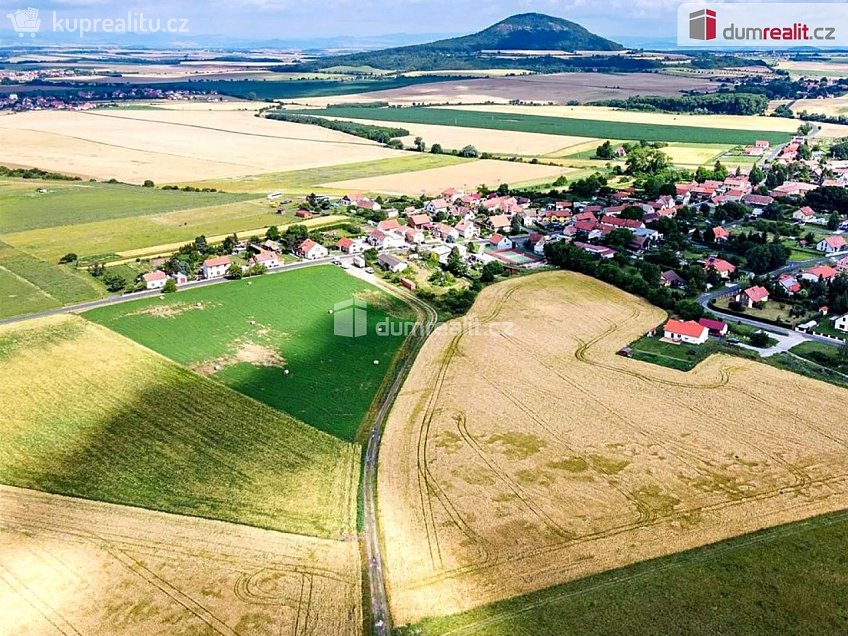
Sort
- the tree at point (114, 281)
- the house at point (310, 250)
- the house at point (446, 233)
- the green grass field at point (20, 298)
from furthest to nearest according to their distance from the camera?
the house at point (446, 233)
the house at point (310, 250)
the tree at point (114, 281)
the green grass field at point (20, 298)

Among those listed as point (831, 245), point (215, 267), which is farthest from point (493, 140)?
point (215, 267)

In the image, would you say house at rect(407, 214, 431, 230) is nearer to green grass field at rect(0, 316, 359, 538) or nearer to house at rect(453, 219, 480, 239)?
house at rect(453, 219, 480, 239)

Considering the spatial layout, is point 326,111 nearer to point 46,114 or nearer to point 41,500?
point 46,114

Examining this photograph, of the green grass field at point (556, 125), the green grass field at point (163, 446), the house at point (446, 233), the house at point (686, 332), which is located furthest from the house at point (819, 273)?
the green grass field at point (556, 125)

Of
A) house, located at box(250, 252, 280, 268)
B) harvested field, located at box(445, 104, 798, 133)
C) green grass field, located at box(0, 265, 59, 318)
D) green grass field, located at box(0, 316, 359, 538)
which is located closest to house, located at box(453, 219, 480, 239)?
house, located at box(250, 252, 280, 268)

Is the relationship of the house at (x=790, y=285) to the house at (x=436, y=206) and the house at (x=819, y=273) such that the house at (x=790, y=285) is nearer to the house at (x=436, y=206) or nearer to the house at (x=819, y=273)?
the house at (x=819, y=273)

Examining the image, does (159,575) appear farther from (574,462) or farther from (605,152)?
(605,152)

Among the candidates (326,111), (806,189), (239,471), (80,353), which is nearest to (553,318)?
(239,471)
